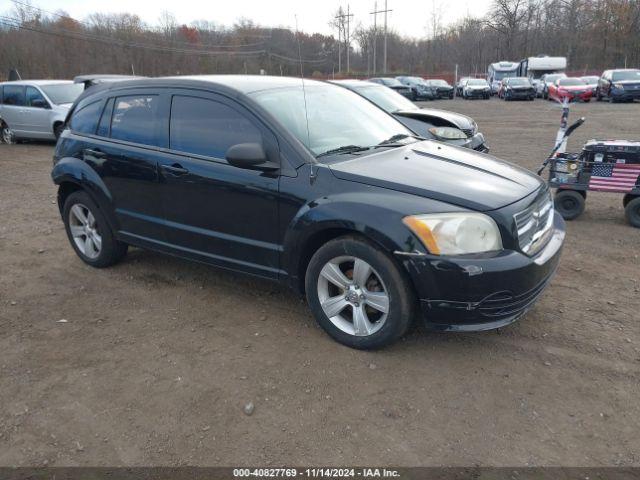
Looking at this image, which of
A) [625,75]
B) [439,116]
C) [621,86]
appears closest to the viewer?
[439,116]

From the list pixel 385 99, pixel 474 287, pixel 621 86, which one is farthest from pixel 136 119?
pixel 621 86

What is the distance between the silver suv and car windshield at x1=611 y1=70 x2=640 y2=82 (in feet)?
81.7

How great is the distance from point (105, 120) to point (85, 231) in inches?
45.9

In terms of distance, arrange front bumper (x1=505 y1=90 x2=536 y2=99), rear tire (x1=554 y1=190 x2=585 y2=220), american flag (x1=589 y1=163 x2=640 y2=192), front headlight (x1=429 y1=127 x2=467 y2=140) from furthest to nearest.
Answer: front bumper (x1=505 y1=90 x2=536 y2=99) → front headlight (x1=429 y1=127 x2=467 y2=140) → rear tire (x1=554 y1=190 x2=585 y2=220) → american flag (x1=589 y1=163 x2=640 y2=192)

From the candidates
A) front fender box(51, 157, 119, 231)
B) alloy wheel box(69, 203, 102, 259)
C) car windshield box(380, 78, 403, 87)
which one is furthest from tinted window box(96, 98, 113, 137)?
car windshield box(380, 78, 403, 87)

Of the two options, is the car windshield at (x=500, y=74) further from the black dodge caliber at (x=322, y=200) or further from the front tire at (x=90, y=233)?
the front tire at (x=90, y=233)

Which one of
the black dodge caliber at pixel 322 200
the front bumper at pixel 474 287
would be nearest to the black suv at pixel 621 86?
the black dodge caliber at pixel 322 200

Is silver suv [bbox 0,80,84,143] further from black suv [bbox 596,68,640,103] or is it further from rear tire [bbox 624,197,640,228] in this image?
black suv [bbox 596,68,640,103]

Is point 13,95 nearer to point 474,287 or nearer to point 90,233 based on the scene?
point 90,233

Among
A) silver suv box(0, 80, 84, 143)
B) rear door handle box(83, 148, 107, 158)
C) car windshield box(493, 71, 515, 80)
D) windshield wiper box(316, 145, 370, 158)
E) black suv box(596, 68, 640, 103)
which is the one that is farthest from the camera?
car windshield box(493, 71, 515, 80)

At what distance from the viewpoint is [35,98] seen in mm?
13820

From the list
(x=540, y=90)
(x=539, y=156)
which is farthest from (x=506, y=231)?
(x=540, y=90)

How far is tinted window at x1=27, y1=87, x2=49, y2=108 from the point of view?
1372cm

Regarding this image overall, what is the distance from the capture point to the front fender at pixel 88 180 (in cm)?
460
